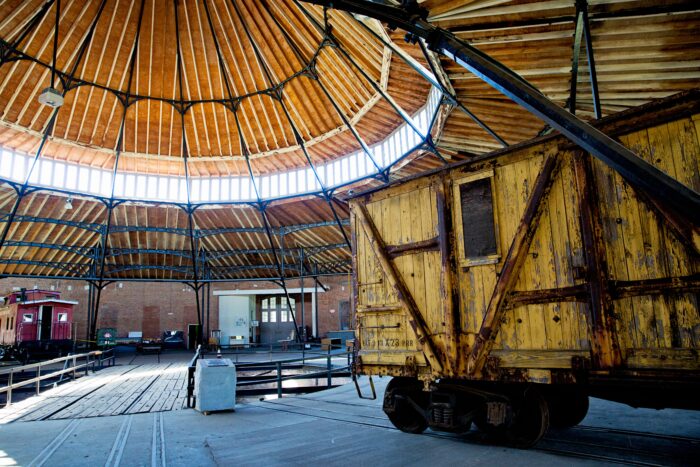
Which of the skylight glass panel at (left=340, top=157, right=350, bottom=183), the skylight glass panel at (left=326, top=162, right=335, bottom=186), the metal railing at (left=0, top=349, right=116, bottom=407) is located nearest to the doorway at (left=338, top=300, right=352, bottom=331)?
the skylight glass panel at (left=326, top=162, right=335, bottom=186)

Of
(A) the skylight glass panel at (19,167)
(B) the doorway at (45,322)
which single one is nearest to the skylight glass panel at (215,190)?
(A) the skylight glass panel at (19,167)

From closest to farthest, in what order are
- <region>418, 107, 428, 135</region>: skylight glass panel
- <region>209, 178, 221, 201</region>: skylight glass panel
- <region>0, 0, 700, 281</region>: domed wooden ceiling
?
<region>0, 0, 700, 281</region>: domed wooden ceiling → <region>418, 107, 428, 135</region>: skylight glass panel → <region>209, 178, 221, 201</region>: skylight glass panel

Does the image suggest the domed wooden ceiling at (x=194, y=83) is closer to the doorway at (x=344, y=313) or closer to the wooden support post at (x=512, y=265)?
the wooden support post at (x=512, y=265)

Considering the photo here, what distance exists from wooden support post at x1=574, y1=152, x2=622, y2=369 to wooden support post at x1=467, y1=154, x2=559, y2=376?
0.40 meters

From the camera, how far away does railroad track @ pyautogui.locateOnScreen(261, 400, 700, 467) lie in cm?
509

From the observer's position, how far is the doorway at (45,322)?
3020cm

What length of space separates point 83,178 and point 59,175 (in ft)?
3.98

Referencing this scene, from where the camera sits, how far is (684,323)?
450 cm

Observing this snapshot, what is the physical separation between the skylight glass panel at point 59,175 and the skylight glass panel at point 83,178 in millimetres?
786

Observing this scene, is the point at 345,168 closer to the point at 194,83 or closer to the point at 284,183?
the point at 284,183

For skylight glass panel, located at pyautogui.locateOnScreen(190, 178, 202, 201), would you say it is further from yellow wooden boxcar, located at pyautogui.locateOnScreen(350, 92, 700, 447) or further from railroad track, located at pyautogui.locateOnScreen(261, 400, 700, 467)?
railroad track, located at pyautogui.locateOnScreen(261, 400, 700, 467)

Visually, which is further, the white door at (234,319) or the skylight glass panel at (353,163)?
the white door at (234,319)

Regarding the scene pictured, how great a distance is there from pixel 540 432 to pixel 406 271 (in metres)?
2.95

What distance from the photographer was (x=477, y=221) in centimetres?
650
